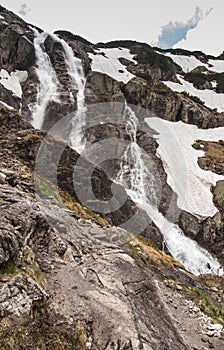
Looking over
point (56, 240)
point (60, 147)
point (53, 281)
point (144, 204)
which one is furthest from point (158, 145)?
point (53, 281)

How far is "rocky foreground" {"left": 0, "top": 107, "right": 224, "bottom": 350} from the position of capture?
6.10m

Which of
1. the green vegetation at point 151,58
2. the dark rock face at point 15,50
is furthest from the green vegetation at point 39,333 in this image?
the green vegetation at point 151,58

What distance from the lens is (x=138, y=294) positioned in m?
9.66

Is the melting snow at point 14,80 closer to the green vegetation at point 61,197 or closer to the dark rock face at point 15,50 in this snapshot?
the dark rock face at point 15,50

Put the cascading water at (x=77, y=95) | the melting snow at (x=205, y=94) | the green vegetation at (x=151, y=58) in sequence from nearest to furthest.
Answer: the cascading water at (x=77, y=95), the melting snow at (x=205, y=94), the green vegetation at (x=151, y=58)

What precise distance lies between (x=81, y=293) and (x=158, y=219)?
75.0 ft

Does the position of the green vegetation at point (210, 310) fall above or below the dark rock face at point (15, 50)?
below

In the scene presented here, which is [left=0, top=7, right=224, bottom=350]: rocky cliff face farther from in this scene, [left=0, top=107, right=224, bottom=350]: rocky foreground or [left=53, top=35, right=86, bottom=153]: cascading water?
[left=53, top=35, right=86, bottom=153]: cascading water

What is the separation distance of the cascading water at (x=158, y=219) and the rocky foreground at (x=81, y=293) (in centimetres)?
1167

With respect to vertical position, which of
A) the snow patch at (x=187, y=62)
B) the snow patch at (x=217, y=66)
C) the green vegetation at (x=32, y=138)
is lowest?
the green vegetation at (x=32, y=138)

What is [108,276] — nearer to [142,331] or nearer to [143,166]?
[142,331]

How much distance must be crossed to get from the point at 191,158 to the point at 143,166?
1259 cm

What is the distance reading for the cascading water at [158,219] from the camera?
26828mm

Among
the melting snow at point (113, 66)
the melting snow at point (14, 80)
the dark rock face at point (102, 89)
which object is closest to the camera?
the melting snow at point (14, 80)
